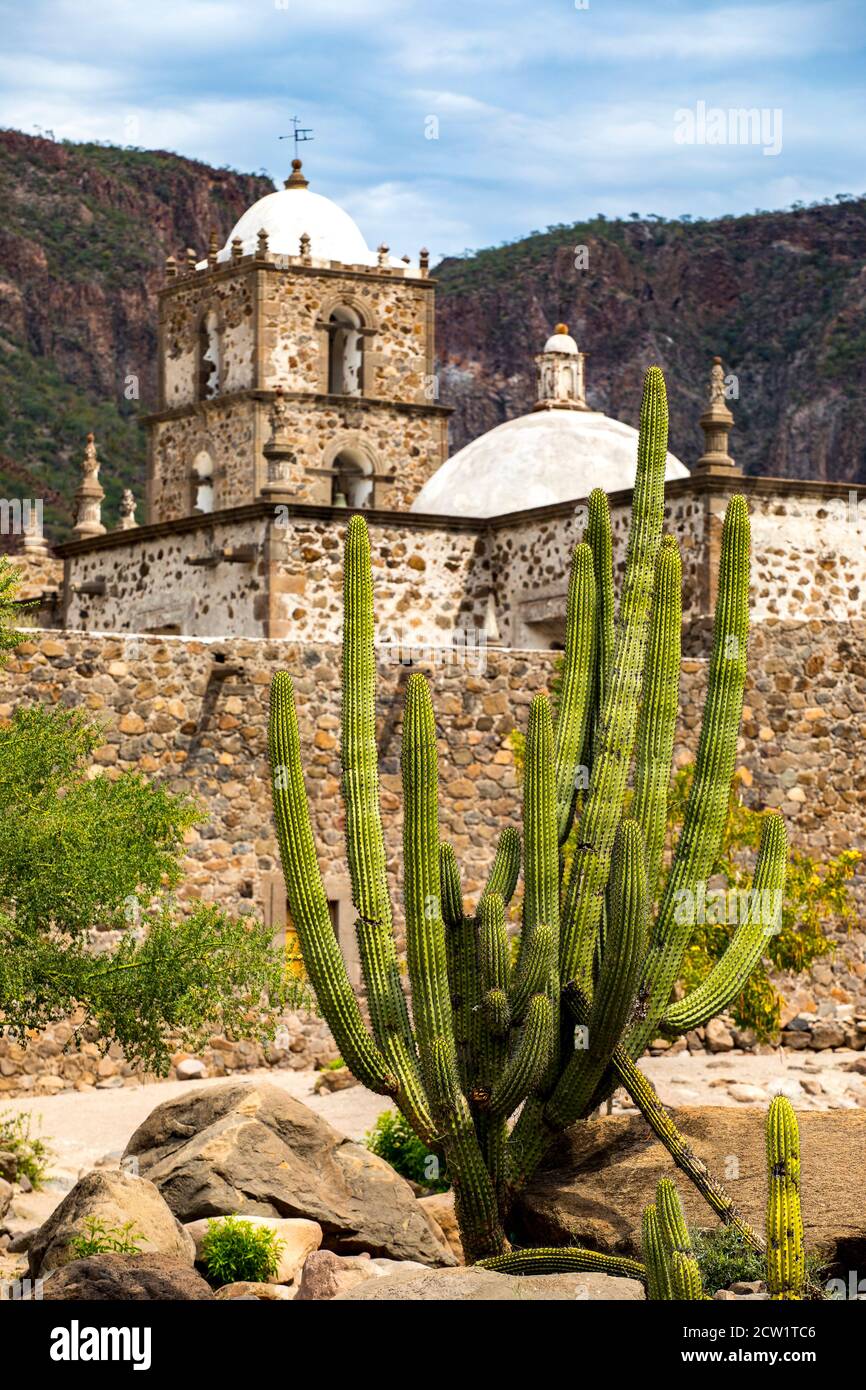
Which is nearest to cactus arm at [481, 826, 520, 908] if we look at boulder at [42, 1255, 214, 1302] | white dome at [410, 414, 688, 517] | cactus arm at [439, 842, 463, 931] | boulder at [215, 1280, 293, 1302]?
cactus arm at [439, 842, 463, 931]

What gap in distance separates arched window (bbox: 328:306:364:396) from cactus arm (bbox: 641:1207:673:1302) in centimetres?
2310

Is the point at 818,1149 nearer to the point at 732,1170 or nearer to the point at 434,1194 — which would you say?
the point at 732,1170

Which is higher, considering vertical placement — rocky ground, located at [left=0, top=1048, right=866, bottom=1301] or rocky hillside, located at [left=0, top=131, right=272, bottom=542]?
rocky hillside, located at [left=0, top=131, right=272, bottom=542]

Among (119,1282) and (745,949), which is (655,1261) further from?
(745,949)

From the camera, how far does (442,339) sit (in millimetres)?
72125

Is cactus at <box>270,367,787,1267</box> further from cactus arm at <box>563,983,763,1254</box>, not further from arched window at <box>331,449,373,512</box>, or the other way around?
arched window at <box>331,449,373,512</box>

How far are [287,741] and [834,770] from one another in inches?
385

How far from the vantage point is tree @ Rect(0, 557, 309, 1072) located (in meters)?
12.5

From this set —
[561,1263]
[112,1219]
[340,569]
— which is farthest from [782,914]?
[112,1219]

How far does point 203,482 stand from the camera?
33312 mm

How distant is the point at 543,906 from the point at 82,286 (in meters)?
53.3
